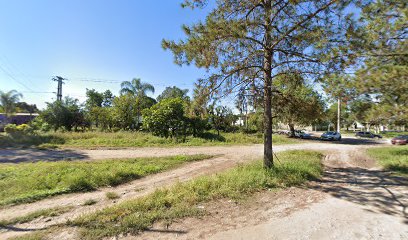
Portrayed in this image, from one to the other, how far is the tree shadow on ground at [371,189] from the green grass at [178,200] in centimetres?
82

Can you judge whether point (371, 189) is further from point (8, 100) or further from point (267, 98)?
point (8, 100)

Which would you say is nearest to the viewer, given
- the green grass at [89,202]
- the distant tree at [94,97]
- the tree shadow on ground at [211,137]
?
the green grass at [89,202]

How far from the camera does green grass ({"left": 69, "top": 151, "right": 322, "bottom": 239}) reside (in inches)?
151

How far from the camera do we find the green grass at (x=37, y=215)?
4254mm

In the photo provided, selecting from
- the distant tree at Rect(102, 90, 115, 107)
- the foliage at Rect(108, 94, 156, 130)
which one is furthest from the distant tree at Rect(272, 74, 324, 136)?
the distant tree at Rect(102, 90, 115, 107)

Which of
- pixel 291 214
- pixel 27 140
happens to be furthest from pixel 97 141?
pixel 291 214

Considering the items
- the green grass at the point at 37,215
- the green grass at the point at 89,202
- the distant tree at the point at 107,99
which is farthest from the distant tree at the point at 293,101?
the distant tree at the point at 107,99

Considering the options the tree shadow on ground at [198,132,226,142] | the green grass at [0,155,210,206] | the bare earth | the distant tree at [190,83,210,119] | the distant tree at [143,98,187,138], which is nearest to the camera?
the bare earth

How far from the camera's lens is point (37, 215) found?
14.9 feet

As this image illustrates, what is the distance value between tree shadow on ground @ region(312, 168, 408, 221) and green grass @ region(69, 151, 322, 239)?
82cm

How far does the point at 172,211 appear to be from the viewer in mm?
4379

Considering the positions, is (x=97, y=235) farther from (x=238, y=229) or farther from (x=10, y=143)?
(x=10, y=143)

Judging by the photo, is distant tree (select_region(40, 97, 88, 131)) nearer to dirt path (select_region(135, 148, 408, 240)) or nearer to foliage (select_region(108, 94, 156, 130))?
foliage (select_region(108, 94, 156, 130))

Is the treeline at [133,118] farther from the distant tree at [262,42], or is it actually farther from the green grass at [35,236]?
the green grass at [35,236]
